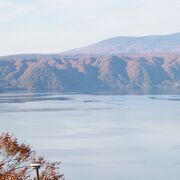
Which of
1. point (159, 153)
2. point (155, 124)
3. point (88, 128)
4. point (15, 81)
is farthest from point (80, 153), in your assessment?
point (15, 81)

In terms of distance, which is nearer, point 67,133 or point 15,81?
point 67,133

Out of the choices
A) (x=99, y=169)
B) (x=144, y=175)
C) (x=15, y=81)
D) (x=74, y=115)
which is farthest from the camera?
(x=15, y=81)

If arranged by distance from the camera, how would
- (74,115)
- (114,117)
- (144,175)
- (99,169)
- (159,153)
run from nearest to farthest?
(144,175), (99,169), (159,153), (114,117), (74,115)

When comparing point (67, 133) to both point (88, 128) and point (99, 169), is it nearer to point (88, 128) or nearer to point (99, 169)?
point (88, 128)

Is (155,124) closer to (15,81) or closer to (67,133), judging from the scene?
(67,133)

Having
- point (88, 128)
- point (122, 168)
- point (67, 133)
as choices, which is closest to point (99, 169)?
point (122, 168)

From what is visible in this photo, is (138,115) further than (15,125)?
Yes
